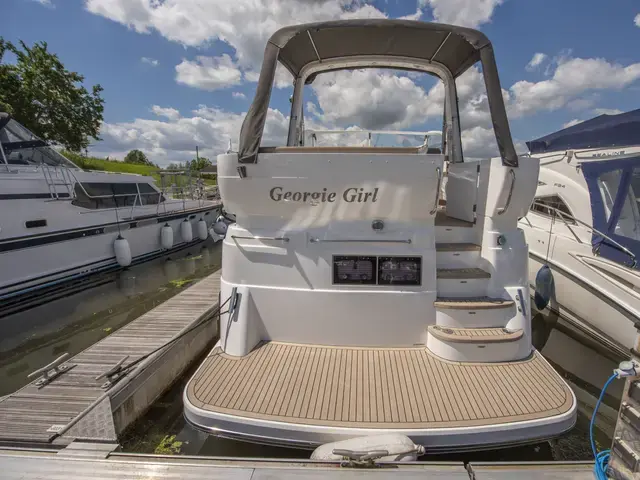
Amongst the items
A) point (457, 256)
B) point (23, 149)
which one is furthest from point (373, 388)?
point (23, 149)

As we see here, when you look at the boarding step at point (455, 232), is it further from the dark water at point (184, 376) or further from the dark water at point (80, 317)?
the dark water at point (80, 317)

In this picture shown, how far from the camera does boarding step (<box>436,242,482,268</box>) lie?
3.53m

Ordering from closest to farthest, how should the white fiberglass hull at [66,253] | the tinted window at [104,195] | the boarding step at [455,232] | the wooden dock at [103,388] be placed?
the wooden dock at [103,388] → the boarding step at [455,232] → the white fiberglass hull at [66,253] → the tinted window at [104,195]

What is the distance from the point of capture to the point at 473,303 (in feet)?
10.4

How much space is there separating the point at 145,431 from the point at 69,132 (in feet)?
76.4

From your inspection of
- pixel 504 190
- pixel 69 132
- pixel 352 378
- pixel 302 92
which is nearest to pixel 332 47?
pixel 302 92

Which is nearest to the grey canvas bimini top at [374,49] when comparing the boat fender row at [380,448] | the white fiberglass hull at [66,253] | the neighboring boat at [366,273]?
the neighboring boat at [366,273]

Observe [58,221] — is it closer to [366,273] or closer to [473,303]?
[366,273]

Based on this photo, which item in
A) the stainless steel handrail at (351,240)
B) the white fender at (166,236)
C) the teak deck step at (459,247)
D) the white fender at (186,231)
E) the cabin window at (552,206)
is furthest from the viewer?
the white fender at (186,231)

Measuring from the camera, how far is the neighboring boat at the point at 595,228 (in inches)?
198

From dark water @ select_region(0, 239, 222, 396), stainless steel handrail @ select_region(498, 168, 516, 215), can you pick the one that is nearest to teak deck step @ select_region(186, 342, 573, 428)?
stainless steel handrail @ select_region(498, 168, 516, 215)

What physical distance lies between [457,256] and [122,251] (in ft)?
31.8

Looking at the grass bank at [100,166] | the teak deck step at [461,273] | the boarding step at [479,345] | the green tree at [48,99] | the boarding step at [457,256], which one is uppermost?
the green tree at [48,99]

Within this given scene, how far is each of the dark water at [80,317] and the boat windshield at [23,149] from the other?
3.49m
